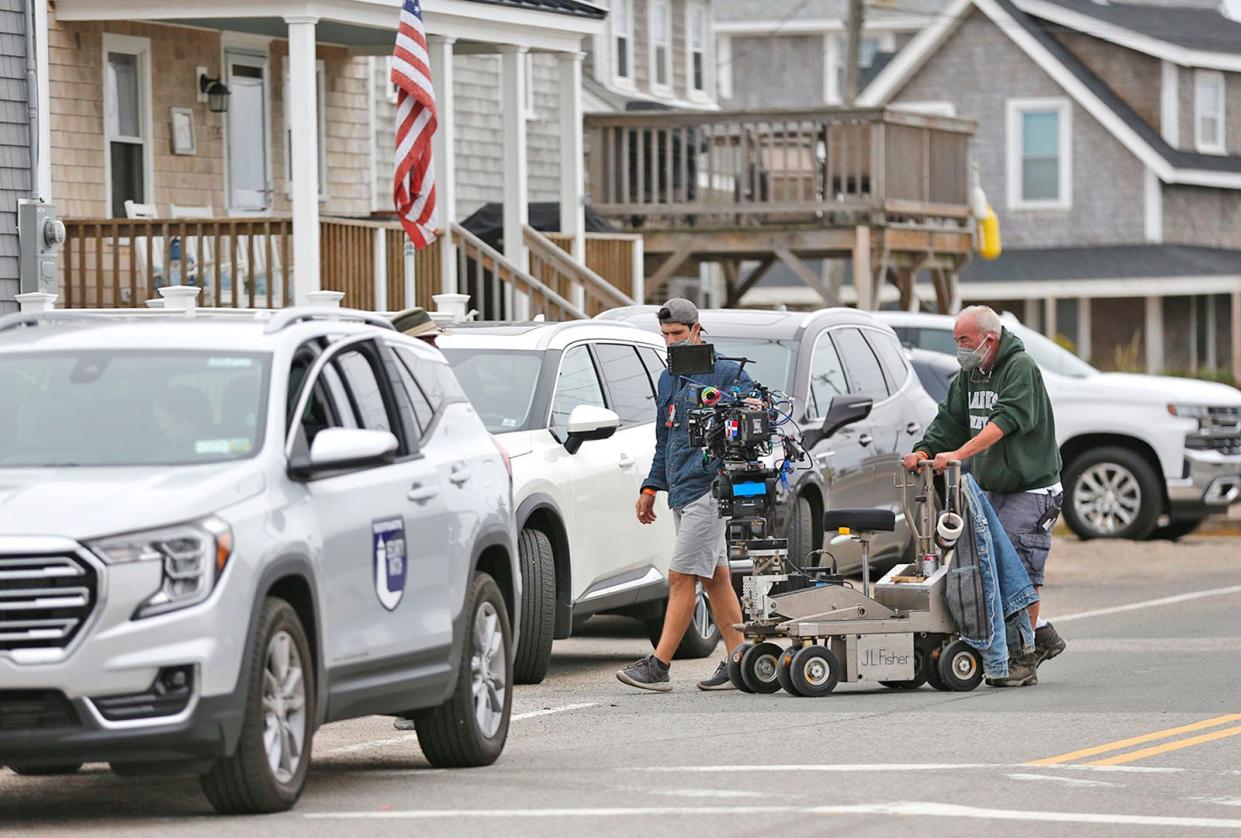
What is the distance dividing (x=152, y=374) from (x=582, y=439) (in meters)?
4.67

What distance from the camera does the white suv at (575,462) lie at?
521 inches

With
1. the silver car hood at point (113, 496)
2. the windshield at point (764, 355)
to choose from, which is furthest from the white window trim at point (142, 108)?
the silver car hood at point (113, 496)

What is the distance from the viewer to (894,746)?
10.6 metres

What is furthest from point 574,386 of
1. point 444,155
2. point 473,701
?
point 444,155

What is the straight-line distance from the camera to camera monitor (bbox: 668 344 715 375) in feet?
41.8

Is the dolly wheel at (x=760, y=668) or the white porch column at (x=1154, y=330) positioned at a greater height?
the white porch column at (x=1154, y=330)

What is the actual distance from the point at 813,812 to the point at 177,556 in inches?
92.7

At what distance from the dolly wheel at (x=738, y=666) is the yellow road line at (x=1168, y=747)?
2605mm

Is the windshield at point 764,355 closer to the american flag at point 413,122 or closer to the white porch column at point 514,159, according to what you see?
the american flag at point 413,122

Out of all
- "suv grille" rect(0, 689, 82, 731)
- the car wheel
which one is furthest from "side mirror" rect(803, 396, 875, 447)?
"suv grille" rect(0, 689, 82, 731)

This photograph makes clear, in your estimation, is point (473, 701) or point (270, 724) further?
point (473, 701)

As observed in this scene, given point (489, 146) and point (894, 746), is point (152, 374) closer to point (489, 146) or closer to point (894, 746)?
point (894, 746)

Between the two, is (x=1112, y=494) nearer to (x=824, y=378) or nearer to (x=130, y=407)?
(x=824, y=378)

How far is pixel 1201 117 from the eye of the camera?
156 ft
